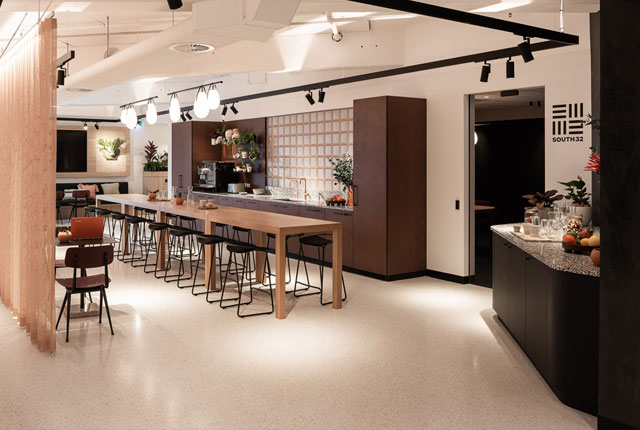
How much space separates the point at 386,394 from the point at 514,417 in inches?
33.1

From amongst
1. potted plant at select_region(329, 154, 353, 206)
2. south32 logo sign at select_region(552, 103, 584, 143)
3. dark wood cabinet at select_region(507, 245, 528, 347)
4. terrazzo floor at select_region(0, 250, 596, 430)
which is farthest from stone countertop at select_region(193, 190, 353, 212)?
dark wood cabinet at select_region(507, 245, 528, 347)

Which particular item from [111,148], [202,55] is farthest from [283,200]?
[111,148]

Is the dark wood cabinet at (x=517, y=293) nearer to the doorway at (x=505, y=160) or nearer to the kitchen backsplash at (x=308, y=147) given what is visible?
the kitchen backsplash at (x=308, y=147)

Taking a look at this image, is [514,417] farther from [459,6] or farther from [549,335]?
[459,6]

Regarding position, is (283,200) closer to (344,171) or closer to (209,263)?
(344,171)

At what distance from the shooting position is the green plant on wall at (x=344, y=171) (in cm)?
908

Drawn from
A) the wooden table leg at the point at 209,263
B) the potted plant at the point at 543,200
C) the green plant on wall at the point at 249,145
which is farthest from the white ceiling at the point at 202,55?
the green plant on wall at the point at 249,145

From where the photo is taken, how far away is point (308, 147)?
10.3m

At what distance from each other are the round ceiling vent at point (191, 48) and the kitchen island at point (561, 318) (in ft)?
12.5

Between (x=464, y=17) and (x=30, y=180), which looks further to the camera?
(x=30, y=180)

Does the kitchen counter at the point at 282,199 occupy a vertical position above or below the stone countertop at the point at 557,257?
above

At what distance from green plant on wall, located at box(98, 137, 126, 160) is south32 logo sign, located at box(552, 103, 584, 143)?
14.0 metres

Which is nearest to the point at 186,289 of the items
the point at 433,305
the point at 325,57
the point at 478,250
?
the point at 433,305

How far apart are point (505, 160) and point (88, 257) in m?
8.73
